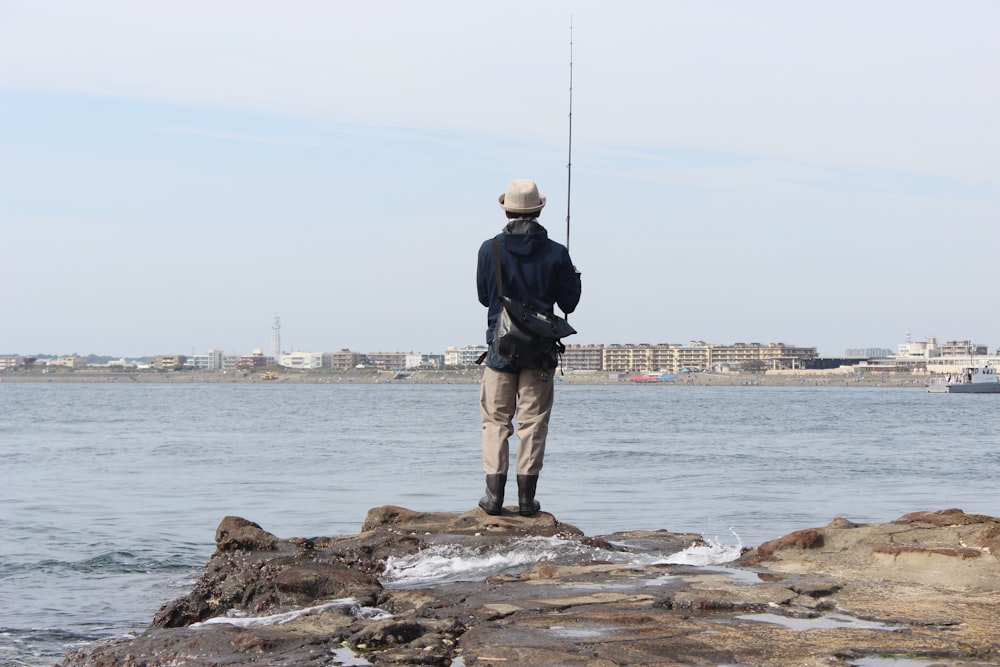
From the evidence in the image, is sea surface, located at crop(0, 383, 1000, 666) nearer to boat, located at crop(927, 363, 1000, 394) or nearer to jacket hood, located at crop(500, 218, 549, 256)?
jacket hood, located at crop(500, 218, 549, 256)

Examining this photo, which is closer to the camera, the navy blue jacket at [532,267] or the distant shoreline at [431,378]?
the navy blue jacket at [532,267]

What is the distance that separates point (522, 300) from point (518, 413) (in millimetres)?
743

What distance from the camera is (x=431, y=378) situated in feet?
592

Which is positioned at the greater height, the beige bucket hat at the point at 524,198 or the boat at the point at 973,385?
the beige bucket hat at the point at 524,198

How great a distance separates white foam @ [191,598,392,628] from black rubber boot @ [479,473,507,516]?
2.26 m

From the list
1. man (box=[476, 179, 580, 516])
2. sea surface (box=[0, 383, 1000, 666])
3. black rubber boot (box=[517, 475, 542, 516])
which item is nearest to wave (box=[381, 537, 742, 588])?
sea surface (box=[0, 383, 1000, 666])

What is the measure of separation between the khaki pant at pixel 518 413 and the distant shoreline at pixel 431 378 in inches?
5867

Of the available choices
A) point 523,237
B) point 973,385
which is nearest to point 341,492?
point 523,237

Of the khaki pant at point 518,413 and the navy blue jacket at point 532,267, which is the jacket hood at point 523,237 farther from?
the khaki pant at point 518,413

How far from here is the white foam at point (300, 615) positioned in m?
4.96


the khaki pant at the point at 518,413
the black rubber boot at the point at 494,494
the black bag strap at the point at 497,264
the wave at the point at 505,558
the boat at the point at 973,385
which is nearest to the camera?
the wave at the point at 505,558

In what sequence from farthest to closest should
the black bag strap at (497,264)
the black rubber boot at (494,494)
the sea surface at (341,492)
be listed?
the sea surface at (341,492), the black rubber boot at (494,494), the black bag strap at (497,264)

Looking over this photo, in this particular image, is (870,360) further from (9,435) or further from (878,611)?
(878,611)

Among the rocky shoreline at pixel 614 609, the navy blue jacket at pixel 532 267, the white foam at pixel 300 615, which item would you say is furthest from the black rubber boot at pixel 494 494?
the white foam at pixel 300 615
